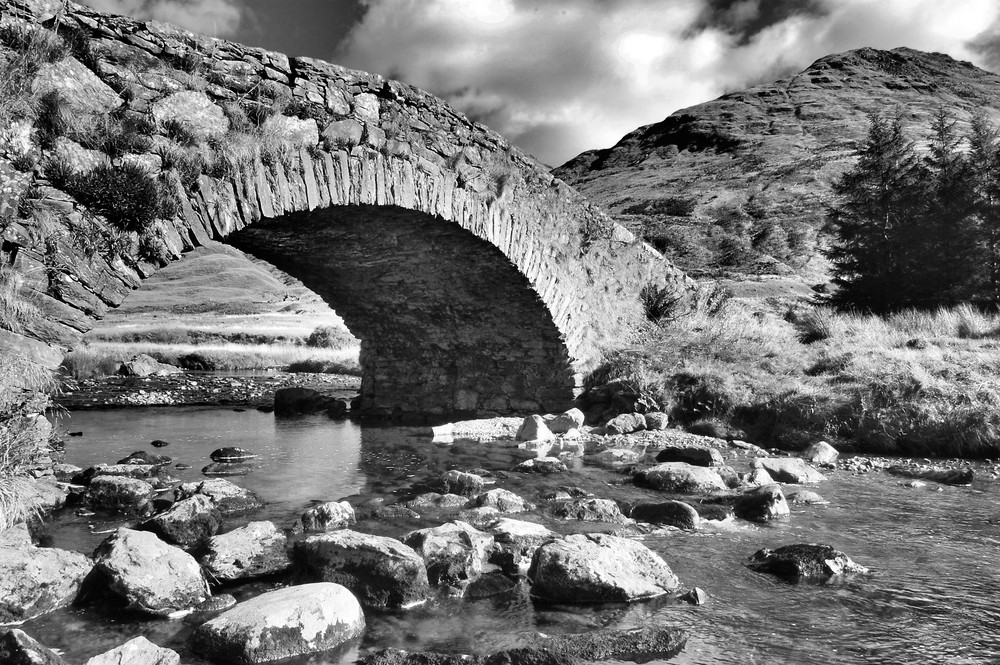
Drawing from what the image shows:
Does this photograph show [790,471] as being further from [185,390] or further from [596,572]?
[185,390]

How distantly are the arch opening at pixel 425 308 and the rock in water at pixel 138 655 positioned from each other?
5.61 m

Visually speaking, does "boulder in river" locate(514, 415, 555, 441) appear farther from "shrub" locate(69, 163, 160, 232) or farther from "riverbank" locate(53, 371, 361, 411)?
"riverbank" locate(53, 371, 361, 411)

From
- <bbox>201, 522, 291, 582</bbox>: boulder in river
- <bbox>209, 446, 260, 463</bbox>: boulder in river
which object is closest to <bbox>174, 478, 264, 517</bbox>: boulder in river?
<bbox>201, 522, 291, 582</bbox>: boulder in river

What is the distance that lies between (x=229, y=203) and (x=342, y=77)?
2450 millimetres

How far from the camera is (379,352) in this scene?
1373 centimetres

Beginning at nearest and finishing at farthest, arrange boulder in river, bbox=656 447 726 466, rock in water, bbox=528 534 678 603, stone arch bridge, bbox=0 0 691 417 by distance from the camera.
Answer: rock in water, bbox=528 534 678 603, stone arch bridge, bbox=0 0 691 417, boulder in river, bbox=656 447 726 466

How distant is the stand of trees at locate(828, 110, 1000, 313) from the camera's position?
14.2 m

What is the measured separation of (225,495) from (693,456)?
16.2 ft

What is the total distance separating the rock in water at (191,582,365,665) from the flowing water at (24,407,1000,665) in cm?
10

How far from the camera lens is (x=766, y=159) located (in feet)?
172

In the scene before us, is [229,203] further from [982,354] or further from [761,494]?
[982,354]


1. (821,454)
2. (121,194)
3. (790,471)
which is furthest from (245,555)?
(821,454)

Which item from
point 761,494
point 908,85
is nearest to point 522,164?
point 761,494

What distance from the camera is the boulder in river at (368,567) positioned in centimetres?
414
